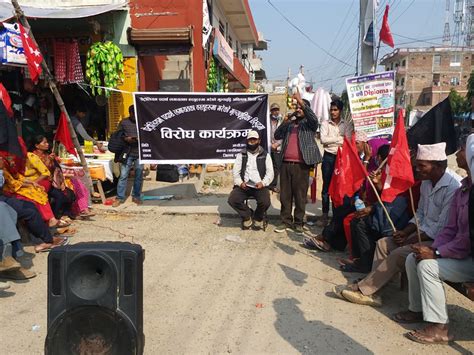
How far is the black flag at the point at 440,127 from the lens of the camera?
4.52m

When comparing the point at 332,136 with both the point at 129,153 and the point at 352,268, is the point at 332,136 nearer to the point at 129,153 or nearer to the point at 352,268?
the point at 352,268

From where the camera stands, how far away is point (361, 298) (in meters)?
4.06

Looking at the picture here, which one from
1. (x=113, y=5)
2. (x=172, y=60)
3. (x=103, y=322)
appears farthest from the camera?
(x=172, y=60)

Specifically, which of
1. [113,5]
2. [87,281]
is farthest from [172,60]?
[87,281]

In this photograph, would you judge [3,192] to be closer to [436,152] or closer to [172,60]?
[436,152]

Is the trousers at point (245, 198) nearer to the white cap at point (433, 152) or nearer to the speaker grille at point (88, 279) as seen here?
the white cap at point (433, 152)

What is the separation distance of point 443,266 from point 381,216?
3.82 feet

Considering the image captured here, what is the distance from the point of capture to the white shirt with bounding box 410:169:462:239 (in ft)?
12.4

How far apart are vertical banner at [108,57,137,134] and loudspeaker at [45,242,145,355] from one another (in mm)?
8538

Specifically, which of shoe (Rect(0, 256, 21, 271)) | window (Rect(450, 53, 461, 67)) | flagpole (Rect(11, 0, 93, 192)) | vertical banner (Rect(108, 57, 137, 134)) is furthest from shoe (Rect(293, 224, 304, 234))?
window (Rect(450, 53, 461, 67))

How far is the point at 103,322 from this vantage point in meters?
2.48

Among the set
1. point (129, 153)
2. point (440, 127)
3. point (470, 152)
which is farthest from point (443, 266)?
point (129, 153)

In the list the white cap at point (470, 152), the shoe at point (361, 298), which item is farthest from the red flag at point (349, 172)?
the white cap at point (470, 152)

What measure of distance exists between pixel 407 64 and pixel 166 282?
268ft
